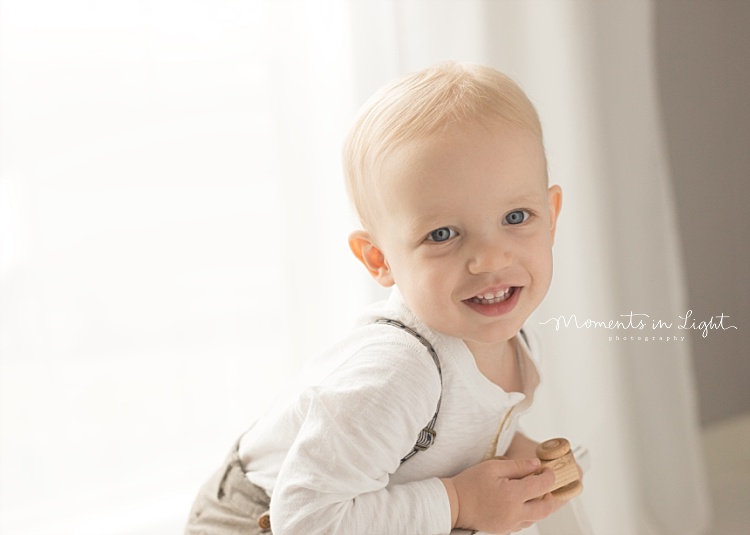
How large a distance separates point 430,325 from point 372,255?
0.12m

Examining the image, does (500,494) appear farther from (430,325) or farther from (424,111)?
(424,111)

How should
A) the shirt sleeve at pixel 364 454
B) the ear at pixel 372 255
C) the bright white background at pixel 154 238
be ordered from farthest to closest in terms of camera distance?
the bright white background at pixel 154 238 < the ear at pixel 372 255 < the shirt sleeve at pixel 364 454

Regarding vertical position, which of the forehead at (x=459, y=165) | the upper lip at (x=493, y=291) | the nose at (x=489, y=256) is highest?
the forehead at (x=459, y=165)

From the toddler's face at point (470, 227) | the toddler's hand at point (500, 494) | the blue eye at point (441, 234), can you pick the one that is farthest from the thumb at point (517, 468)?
the blue eye at point (441, 234)

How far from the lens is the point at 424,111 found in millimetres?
792

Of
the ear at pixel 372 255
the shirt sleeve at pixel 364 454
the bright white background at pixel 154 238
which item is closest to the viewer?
the shirt sleeve at pixel 364 454

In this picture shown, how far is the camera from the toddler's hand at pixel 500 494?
0.82m

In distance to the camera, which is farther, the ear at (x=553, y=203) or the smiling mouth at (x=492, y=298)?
the ear at (x=553, y=203)

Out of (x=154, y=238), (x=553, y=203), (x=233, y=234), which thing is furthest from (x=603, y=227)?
(x=154, y=238)

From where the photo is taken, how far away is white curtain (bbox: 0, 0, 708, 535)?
1.30m

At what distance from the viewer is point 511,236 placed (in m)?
0.81

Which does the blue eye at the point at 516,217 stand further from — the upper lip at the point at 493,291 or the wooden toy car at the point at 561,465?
the wooden toy car at the point at 561,465

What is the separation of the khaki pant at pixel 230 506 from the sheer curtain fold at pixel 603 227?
653 millimetres

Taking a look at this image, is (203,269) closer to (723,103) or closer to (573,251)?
(573,251)
